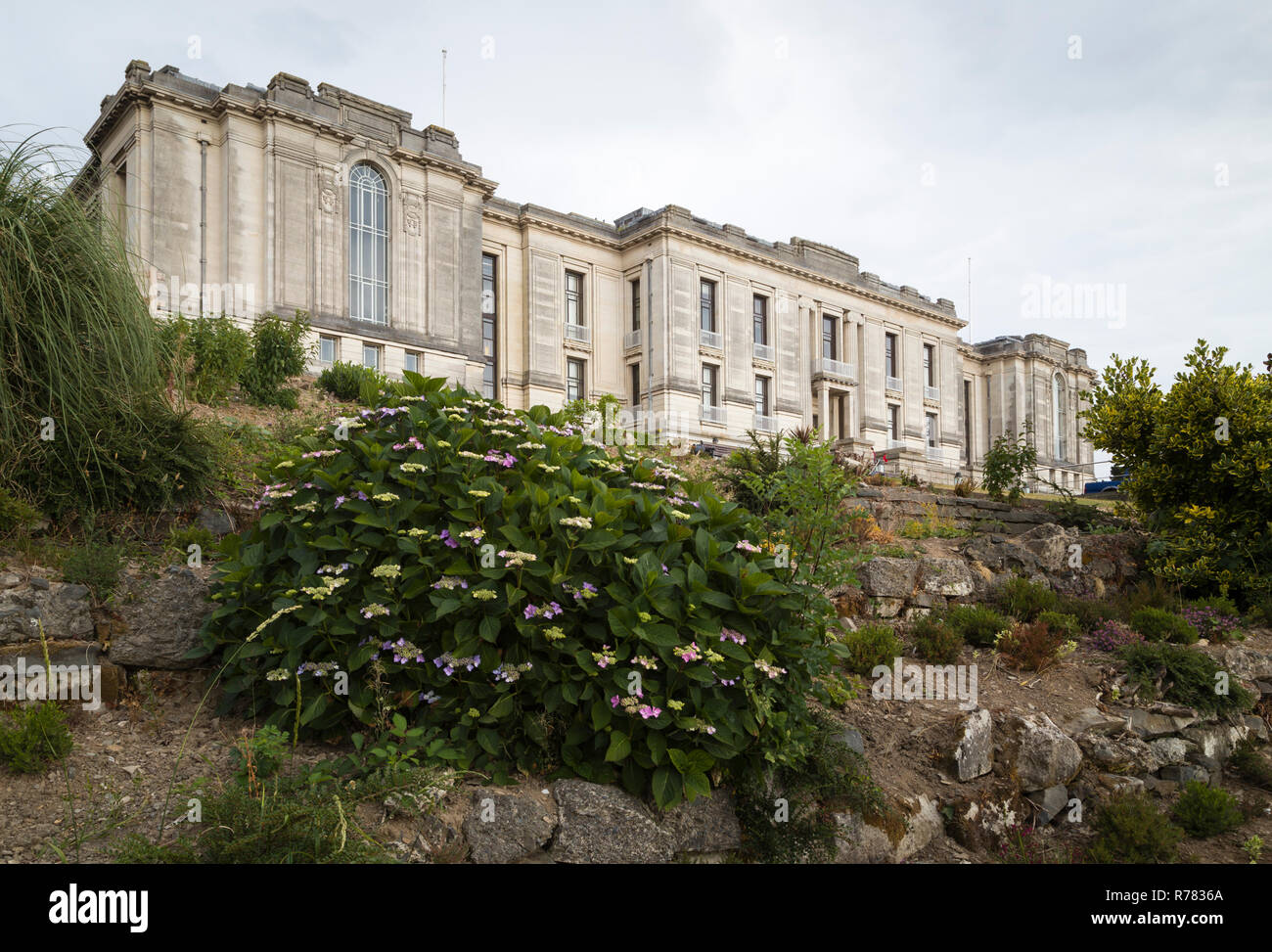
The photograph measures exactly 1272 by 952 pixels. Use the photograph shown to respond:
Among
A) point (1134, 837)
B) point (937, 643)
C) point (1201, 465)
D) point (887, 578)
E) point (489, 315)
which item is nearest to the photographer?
point (1134, 837)

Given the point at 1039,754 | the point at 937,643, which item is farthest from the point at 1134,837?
the point at 937,643

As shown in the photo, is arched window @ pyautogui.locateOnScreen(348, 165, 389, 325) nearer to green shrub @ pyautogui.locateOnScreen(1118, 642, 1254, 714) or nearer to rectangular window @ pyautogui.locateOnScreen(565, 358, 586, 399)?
rectangular window @ pyautogui.locateOnScreen(565, 358, 586, 399)

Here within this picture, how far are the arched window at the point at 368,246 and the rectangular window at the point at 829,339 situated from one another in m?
24.7

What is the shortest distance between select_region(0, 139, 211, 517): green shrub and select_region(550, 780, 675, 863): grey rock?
4.36m

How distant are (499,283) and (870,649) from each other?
32.5 meters

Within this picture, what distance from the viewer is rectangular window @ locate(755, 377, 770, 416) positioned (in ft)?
140

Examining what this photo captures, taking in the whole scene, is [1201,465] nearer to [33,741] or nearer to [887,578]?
[887,578]

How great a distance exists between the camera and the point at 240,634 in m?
4.78

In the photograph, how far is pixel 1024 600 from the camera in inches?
365

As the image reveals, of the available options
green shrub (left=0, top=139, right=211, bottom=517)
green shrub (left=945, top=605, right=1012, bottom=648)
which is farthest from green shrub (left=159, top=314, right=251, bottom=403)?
green shrub (left=945, top=605, right=1012, bottom=648)

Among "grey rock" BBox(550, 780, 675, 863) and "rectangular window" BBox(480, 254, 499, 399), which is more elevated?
"rectangular window" BBox(480, 254, 499, 399)

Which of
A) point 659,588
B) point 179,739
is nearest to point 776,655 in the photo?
point 659,588

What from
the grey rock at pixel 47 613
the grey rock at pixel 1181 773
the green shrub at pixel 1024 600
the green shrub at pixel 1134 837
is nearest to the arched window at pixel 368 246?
the green shrub at pixel 1024 600

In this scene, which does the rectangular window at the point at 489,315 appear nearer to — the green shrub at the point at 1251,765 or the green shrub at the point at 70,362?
the green shrub at the point at 70,362
